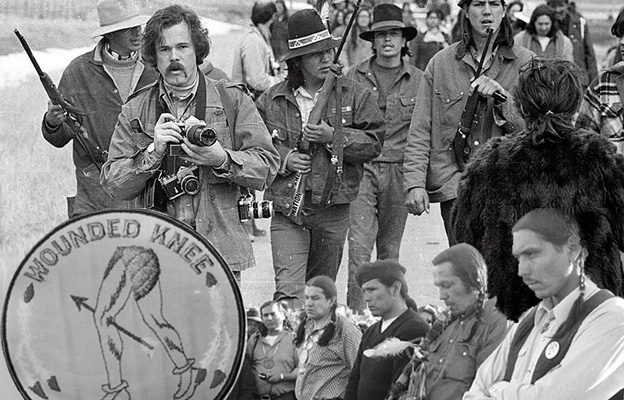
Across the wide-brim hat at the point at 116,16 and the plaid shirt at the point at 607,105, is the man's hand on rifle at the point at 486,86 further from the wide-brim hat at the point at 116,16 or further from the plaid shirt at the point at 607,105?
the wide-brim hat at the point at 116,16

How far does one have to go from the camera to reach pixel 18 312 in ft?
14.5

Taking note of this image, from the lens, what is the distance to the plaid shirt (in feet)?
17.2

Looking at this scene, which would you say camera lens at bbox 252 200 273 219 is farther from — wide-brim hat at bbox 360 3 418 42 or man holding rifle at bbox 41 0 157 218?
wide-brim hat at bbox 360 3 418 42

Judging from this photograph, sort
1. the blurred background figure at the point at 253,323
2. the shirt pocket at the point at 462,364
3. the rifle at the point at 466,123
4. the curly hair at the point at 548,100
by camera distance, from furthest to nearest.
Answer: the rifle at the point at 466,123, the blurred background figure at the point at 253,323, the shirt pocket at the point at 462,364, the curly hair at the point at 548,100

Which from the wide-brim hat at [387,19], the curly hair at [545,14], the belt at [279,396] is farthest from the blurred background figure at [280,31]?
the belt at [279,396]

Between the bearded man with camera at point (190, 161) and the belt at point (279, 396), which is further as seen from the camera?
the belt at point (279, 396)

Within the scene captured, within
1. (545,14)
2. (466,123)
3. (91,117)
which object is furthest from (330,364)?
(545,14)

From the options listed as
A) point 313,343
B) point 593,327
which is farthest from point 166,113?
point 593,327

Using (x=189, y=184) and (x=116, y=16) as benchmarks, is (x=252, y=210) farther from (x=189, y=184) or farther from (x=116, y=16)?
(x=116, y=16)

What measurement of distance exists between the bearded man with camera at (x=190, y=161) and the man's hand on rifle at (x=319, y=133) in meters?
0.48

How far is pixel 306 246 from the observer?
233 inches

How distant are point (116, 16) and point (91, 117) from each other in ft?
1.45

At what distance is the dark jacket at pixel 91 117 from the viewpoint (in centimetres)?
602

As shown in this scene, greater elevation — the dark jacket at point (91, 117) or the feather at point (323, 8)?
the feather at point (323, 8)
